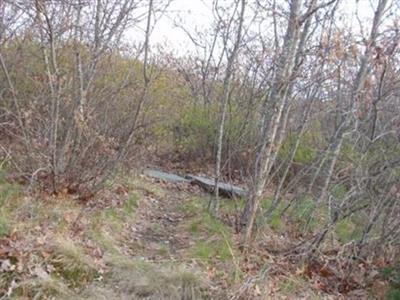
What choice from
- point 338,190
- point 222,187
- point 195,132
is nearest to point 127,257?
point 338,190

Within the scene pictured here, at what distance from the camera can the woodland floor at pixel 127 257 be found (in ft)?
13.5

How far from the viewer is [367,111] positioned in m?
6.54

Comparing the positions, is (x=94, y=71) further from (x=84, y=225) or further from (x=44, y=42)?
(x=84, y=225)

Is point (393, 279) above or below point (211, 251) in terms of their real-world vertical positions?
above

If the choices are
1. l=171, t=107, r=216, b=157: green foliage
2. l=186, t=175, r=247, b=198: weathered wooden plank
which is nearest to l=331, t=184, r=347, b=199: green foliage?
l=186, t=175, r=247, b=198: weathered wooden plank

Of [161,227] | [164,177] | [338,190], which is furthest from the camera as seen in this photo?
[164,177]

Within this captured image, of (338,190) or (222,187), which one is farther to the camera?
(222,187)

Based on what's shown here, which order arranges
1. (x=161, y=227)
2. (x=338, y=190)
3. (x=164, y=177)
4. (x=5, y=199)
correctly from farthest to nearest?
1. (x=164, y=177)
2. (x=161, y=227)
3. (x=338, y=190)
4. (x=5, y=199)

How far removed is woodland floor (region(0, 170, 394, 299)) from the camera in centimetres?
411

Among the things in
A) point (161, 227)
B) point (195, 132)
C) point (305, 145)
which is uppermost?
point (305, 145)

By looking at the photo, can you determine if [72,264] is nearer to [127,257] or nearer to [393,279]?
[127,257]

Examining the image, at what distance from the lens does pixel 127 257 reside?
4895 millimetres

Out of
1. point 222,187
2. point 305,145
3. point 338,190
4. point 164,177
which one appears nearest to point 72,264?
point 338,190

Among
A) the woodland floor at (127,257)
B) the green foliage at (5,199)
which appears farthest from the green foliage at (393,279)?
the green foliage at (5,199)
